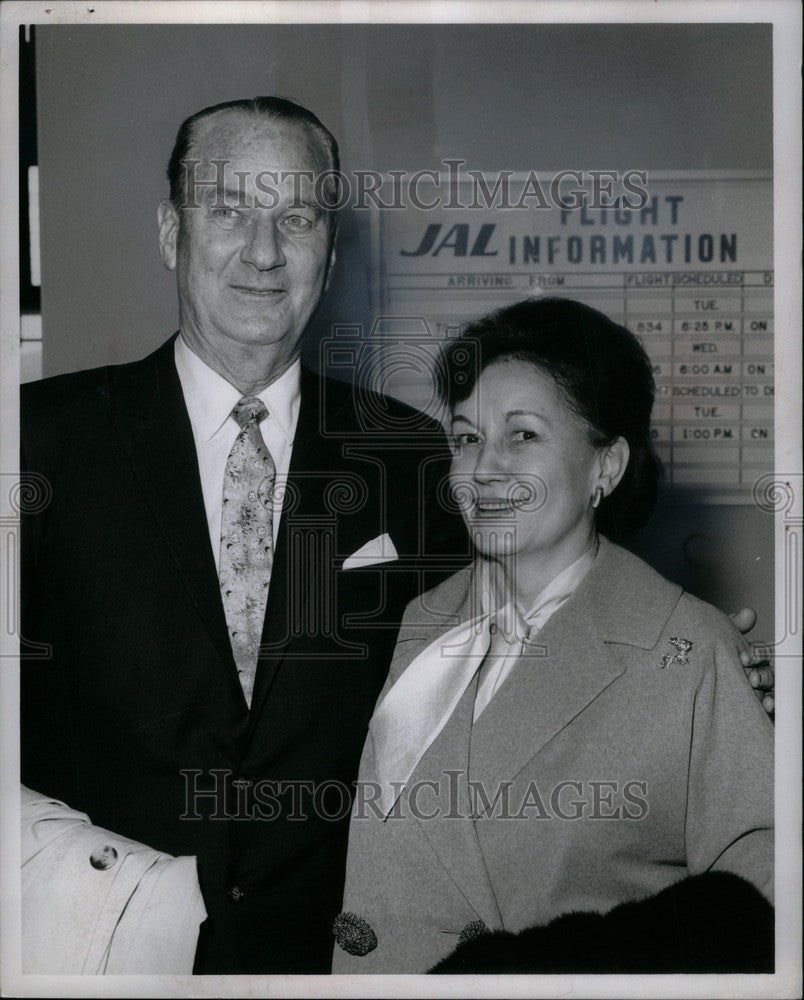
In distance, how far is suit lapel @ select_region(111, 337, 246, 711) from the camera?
154cm

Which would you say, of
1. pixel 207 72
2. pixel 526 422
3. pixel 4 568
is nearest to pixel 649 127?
pixel 526 422

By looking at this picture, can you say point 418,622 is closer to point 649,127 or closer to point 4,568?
point 4,568

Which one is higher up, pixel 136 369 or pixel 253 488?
pixel 136 369

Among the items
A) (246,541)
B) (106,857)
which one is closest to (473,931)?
(106,857)

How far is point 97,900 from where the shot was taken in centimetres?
157

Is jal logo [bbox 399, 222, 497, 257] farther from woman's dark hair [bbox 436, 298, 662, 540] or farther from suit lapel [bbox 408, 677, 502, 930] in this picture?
suit lapel [bbox 408, 677, 502, 930]

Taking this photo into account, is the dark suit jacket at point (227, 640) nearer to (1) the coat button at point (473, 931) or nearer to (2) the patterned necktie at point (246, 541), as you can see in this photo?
(2) the patterned necktie at point (246, 541)

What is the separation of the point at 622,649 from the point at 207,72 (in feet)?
3.44

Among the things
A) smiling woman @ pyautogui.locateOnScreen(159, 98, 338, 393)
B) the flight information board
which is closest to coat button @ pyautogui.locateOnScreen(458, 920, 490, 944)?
the flight information board

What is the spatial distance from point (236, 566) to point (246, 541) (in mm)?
40

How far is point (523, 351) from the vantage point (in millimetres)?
1534

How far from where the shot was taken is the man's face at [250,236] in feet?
5.01

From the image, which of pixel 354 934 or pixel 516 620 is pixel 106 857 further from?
pixel 516 620

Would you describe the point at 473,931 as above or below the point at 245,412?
below
